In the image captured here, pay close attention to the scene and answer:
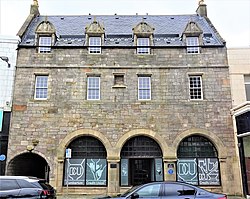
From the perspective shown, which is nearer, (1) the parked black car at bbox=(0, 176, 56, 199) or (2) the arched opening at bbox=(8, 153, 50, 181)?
(1) the parked black car at bbox=(0, 176, 56, 199)

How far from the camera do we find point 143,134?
59.4 ft

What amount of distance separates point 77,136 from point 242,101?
1134 centimetres

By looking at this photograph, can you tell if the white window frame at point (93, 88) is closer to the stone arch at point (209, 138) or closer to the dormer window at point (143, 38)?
the dormer window at point (143, 38)

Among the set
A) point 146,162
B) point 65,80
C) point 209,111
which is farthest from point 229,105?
point 65,80

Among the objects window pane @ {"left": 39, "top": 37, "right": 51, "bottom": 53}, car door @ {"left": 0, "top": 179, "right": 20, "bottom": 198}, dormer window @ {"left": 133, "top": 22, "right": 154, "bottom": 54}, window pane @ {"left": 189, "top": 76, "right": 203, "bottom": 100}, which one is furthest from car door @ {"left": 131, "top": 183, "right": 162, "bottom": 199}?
window pane @ {"left": 39, "top": 37, "right": 51, "bottom": 53}

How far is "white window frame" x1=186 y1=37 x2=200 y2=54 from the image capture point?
19.9 meters

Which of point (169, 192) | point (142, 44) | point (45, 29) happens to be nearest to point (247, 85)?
point (142, 44)

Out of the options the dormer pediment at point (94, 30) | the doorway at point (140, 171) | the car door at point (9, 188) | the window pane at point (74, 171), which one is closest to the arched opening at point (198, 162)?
the doorway at point (140, 171)

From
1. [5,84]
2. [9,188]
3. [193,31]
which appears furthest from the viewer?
[193,31]

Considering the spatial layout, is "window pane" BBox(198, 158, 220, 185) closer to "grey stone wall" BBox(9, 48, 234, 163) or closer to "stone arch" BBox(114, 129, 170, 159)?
"grey stone wall" BBox(9, 48, 234, 163)

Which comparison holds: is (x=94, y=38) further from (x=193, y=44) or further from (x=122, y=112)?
(x=193, y=44)

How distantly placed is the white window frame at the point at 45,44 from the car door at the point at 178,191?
14.0 metres

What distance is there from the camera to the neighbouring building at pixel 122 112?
17766 mm

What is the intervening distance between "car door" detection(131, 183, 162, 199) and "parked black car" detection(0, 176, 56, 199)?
362cm
